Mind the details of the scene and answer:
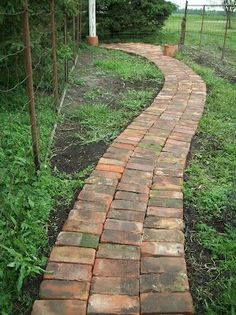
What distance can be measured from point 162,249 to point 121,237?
0.93 feet

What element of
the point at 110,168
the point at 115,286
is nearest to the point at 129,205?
the point at 110,168

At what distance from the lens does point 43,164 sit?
3408mm

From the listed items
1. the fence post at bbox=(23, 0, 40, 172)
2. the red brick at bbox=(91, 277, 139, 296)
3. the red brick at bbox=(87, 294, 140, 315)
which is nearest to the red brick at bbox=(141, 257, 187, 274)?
the red brick at bbox=(91, 277, 139, 296)

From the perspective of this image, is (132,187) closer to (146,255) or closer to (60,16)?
(146,255)

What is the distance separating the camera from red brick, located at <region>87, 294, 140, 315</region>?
Answer: 2014mm

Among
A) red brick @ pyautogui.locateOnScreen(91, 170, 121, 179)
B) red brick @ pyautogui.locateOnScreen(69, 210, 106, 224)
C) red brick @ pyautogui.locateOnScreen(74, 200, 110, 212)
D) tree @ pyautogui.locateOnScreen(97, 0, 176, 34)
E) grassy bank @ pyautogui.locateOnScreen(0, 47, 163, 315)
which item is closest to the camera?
grassy bank @ pyautogui.locateOnScreen(0, 47, 163, 315)

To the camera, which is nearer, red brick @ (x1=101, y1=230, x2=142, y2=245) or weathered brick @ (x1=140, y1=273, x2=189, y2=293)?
weathered brick @ (x1=140, y1=273, x2=189, y2=293)

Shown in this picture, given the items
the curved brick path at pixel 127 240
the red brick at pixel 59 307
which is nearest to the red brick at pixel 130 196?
the curved brick path at pixel 127 240

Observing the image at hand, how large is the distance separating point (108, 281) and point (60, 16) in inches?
Answer: 163

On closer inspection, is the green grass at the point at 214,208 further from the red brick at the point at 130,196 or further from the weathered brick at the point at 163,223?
the red brick at the point at 130,196

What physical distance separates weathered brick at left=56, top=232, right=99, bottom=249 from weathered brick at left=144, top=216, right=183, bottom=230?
399mm

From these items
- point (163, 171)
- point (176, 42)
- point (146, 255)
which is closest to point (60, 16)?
point (163, 171)

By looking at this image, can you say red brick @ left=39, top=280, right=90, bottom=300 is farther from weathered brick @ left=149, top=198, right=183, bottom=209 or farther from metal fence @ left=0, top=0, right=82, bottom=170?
metal fence @ left=0, top=0, right=82, bottom=170

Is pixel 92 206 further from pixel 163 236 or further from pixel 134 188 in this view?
pixel 163 236
